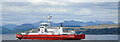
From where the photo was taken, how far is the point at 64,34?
61.2 meters

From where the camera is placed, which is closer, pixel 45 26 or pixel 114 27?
pixel 45 26

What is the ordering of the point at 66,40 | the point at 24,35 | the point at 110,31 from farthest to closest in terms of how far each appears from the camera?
the point at 110,31, the point at 24,35, the point at 66,40

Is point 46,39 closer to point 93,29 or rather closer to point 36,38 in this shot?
point 36,38

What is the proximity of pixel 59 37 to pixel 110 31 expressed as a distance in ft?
383

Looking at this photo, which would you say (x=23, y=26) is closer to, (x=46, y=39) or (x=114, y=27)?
(x=114, y=27)

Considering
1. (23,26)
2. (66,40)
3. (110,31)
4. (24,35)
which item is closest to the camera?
(66,40)

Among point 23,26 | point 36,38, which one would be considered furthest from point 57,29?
point 23,26

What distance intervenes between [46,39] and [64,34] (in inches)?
187

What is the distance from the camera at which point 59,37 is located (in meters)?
61.0

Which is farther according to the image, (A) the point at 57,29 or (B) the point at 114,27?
(B) the point at 114,27

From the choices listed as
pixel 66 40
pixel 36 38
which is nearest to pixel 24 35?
pixel 36 38

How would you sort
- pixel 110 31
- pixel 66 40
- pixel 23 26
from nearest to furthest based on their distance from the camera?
pixel 66 40
pixel 23 26
pixel 110 31

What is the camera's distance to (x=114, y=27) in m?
179

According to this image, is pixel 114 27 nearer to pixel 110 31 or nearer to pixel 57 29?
pixel 110 31
